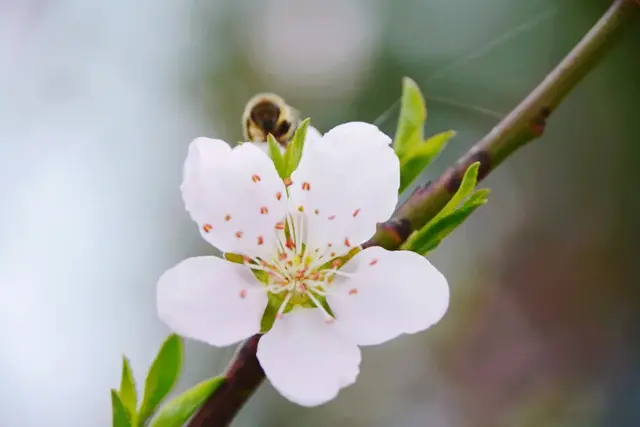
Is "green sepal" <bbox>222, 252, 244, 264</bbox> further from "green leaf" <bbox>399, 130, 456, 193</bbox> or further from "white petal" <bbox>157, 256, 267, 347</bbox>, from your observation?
"green leaf" <bbox>399, 130, 456, 193</bbox>

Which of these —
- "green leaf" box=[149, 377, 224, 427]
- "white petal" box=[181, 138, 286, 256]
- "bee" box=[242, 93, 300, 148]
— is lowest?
"green leaf" box=[149, 377, 224, 427]

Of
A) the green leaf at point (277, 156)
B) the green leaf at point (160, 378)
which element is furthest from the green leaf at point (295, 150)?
the green leaf at point (160, 378)

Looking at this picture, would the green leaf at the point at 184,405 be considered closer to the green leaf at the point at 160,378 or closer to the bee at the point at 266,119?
the green leaf at the point at 160,378

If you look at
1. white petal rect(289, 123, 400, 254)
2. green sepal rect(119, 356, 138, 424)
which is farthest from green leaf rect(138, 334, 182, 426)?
white petal rect(289, 123, 400, 254)

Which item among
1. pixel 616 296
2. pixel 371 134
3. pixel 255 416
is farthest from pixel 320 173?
pixel 616 296

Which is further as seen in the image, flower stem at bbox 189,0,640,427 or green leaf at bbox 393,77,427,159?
green leaf at bbox 393,77,427,159

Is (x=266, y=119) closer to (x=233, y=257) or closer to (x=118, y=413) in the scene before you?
(x=233, y=257)
